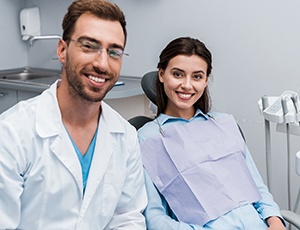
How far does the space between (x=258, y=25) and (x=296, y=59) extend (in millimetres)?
271

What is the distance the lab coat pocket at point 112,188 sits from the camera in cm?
138

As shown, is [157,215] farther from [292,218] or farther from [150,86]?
[150,86]

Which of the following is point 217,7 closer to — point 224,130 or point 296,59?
point 296,59

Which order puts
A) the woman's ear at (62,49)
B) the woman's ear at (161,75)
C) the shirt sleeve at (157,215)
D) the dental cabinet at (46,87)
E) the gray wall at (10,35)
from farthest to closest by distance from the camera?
the gray wall at (10,35)
the dental cabinet at (46,87)
the woman's ear at (161,75)
the shirt sleeve at (157,215)
the woman's ear at (62,49)

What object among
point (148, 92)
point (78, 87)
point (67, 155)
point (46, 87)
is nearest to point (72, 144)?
point (67, 155)

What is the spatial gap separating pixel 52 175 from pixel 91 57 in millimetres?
340

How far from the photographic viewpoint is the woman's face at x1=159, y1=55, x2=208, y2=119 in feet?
5.68

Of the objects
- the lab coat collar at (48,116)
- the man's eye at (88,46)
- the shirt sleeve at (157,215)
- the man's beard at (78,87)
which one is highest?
the man's eye at (88,46)

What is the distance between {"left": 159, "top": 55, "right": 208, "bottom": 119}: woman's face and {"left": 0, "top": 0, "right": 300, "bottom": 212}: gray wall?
796 mm

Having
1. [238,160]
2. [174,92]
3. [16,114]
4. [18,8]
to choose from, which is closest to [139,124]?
[174,92]

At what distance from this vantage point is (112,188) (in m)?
1.40

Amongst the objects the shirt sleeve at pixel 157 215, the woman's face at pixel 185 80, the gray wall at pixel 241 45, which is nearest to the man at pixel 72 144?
the shirt sleeve at pixel 157 215

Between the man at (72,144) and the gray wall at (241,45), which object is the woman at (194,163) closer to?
the man at (72,144)

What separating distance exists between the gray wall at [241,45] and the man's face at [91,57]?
1.33 m
